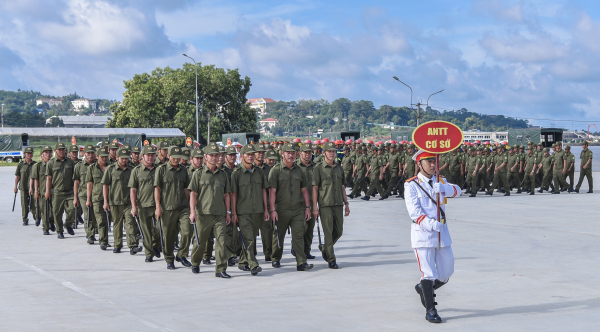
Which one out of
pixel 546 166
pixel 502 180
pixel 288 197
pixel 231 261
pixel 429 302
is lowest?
pixel 231 261

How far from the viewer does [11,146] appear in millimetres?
63594

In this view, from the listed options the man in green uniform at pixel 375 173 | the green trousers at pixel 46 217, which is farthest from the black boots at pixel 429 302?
the man in green uniform at pixel 375 173

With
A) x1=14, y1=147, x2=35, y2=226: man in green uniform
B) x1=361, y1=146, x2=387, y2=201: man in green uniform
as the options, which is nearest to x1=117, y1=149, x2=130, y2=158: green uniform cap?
x1=14, y1=147, x2=35, y2=226: man in green uniform

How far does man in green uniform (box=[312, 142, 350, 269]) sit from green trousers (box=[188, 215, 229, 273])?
1539mm

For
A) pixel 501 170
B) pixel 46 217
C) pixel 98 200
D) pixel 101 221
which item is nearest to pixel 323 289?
pixel 101 221

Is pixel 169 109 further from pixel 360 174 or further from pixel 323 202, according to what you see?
pixel 323 202

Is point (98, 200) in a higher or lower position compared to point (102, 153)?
lower

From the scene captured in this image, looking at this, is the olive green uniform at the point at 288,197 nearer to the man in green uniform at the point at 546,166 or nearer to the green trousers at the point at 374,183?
the green trousers at the point at 374,183

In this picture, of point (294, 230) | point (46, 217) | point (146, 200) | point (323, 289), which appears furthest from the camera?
point (46, 217)

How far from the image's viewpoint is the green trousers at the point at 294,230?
980 cm

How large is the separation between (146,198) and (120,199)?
1.06 meters

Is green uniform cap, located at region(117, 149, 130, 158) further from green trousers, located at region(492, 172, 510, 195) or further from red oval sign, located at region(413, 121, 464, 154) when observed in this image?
green trousers, located at region(492, 172, 510, 195)

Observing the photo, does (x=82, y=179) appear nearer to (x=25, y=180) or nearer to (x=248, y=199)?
(x=25, y=180)

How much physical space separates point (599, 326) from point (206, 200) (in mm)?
5207
